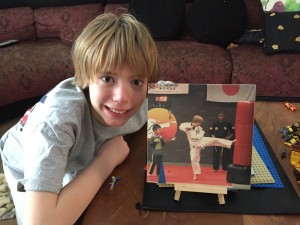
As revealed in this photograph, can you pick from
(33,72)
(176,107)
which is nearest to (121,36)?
(176,107)

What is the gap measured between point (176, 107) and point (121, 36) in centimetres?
28

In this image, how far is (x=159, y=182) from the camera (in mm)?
733

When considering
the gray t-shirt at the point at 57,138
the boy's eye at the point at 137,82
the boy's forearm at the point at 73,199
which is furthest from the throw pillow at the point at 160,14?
the boy's forearm at the point at 73,199

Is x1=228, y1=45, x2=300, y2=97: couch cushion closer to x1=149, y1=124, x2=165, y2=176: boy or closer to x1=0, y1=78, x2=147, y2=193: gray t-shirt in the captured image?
x1=0, y1=78, x2=147, y2=193: gray t-shirt

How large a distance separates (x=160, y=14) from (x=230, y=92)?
2068mm

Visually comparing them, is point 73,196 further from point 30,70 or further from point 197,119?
point 30,70

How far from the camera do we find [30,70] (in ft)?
7.47

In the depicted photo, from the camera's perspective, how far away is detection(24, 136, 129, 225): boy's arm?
660 mm

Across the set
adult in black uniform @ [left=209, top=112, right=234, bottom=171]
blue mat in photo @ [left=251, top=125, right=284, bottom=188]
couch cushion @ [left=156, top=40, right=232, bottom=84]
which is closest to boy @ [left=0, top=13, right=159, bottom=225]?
adult in black uniform @ [left=209, top=112, right=234, bottom=171]

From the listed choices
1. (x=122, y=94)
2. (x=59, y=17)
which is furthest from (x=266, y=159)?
(x=59, y=17)

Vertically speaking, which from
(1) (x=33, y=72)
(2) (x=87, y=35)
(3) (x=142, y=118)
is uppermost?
(2) (x=87, y=35)

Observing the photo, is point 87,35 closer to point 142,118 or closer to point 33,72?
point 142,118

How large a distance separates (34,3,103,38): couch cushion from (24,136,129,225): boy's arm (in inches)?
85.8

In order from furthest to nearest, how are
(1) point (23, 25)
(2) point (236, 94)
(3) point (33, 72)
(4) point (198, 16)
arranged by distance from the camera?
(1) point (23, 25) → (4) point (198, 16) → (3) point (33, 72) → (2) point (236, 94)
